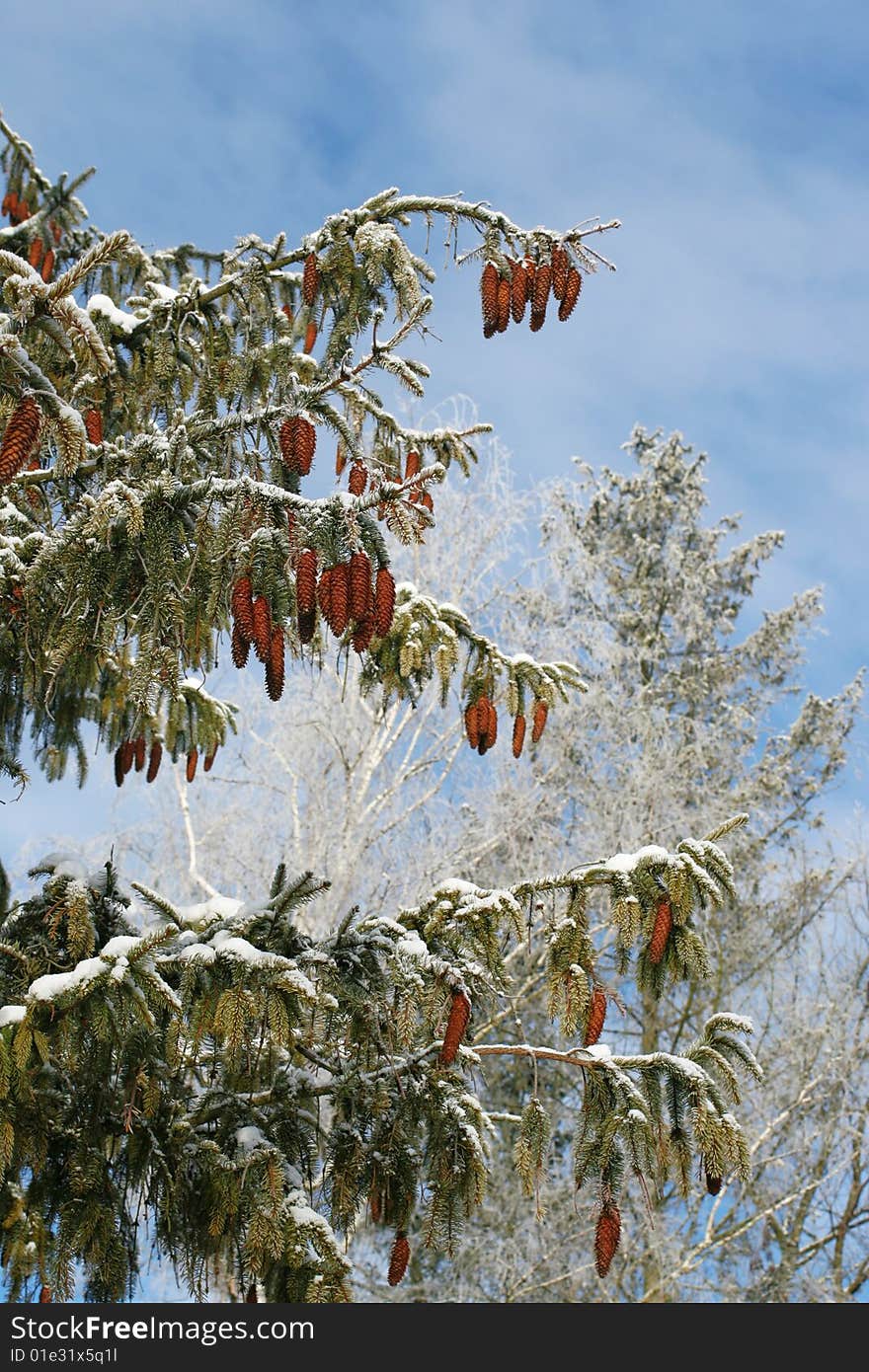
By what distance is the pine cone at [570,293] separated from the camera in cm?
425

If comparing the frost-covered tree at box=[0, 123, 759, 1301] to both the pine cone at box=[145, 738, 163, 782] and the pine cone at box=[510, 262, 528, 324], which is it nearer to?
the pine cone at box=[510, 262, 528, 324]

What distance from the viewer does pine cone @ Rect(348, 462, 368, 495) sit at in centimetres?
417

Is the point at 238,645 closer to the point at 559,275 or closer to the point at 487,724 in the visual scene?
the point at 559,275

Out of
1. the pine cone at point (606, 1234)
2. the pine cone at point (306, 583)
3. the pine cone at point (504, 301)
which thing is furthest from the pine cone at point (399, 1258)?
the pine cone at point (504, 301)

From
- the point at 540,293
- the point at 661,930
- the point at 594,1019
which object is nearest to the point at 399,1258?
the point at 594,1019

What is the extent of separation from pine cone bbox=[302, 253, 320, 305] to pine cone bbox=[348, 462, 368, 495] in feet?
1.97

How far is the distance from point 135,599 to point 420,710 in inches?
375

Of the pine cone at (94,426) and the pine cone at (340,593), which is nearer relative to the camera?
the pine cone at (340,593)

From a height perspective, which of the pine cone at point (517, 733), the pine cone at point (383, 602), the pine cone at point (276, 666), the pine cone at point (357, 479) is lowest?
the pine cone at point (276, 666)

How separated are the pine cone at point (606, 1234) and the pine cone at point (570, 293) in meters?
2.76

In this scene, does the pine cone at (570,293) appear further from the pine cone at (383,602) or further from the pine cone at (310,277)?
the pine cone at (383,602)

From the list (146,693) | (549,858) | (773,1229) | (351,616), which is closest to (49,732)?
(146,693)

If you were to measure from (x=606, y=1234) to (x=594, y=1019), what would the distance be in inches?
24.4

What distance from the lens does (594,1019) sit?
4.14 metres
